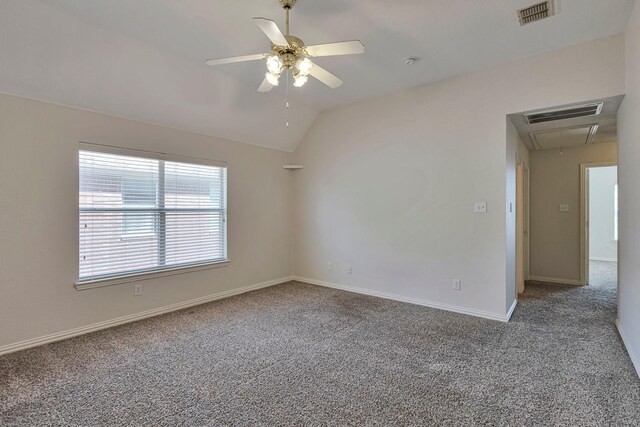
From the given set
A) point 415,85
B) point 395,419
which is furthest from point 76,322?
point 415,85

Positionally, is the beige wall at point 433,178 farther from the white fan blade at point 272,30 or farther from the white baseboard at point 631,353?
the white fan blade at point 272,30

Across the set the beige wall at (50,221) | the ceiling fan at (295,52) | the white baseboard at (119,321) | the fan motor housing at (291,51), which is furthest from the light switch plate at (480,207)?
the beige wall at (50,221)

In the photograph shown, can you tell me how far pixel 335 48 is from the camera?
219 cm

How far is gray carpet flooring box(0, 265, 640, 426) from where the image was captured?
77.9 inches

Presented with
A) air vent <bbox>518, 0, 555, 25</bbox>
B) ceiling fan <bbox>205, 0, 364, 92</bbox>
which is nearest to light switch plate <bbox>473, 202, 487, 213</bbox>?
air vent <bbox>518, 0, 555, 25</bbox>

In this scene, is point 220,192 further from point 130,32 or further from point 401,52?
point 401,52

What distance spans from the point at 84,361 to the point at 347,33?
12.0 ft

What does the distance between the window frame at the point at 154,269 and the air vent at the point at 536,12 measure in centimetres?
379

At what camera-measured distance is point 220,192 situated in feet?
15.5

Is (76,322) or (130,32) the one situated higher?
(130,32)

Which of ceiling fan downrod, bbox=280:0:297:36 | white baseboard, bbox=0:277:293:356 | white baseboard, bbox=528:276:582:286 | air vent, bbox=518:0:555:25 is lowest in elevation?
white baseboard, bbox=0:277:293:356

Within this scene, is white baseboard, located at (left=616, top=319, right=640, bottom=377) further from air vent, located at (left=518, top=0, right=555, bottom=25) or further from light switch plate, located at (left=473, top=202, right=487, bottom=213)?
air vent, located at (left=518, top=0, right=555, bottom=25)

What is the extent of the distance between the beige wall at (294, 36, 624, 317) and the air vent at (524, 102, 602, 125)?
250 millimetres

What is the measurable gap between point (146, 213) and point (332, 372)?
2877 mm
